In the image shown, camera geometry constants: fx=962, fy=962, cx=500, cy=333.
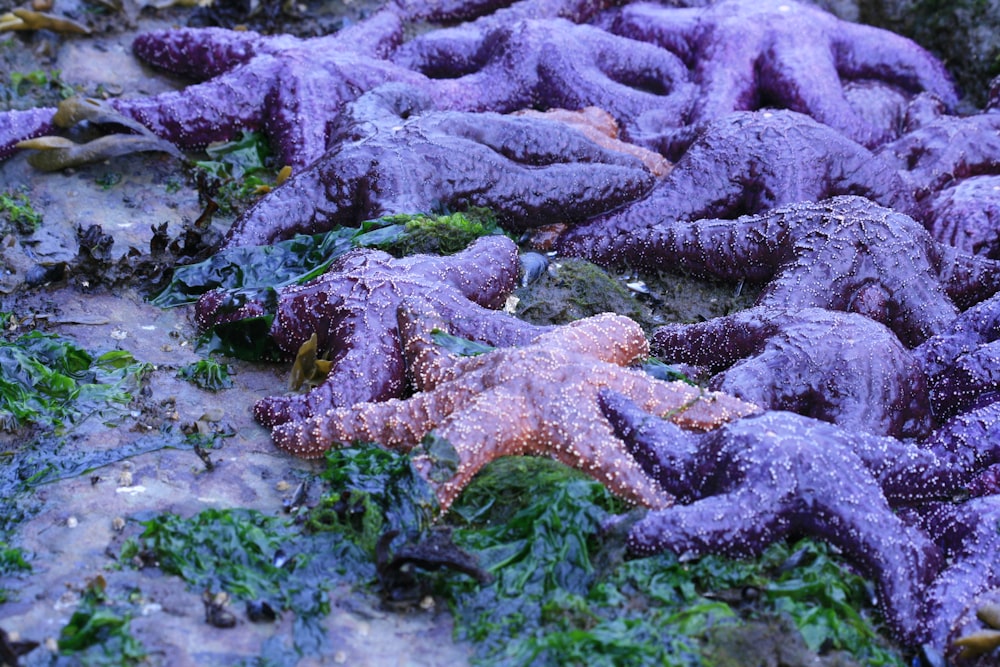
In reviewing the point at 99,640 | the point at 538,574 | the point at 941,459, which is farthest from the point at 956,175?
the point at 99,640

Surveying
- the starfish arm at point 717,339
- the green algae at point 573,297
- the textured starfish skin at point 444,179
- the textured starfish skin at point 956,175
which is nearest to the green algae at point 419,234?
the textured starfish skin at point 444,179

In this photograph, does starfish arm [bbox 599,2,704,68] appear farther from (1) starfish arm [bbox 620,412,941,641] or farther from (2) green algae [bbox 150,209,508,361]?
(1) starfish arm [bbox 620,412,941,641]

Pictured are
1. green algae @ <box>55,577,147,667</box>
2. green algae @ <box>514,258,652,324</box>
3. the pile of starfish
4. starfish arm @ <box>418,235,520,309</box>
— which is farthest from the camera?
green algae @ <box>514,258,652,324</box>

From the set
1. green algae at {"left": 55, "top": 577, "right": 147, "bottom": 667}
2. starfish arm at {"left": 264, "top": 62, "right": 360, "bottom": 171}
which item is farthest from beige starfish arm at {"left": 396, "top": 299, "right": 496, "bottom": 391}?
starfish arm at {"left": 264, "top": 62, "right": 360, "bottom": 171}

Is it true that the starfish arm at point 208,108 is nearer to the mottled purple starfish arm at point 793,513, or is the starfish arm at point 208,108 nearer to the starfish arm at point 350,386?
the starfish arm at point 350,386

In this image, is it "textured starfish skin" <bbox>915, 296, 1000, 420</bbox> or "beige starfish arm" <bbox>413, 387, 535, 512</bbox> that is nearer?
"beige starfish arm" <bbox>413, 387, 535, 512</bbox>

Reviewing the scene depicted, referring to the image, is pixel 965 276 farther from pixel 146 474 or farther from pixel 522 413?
pixel 146 474
